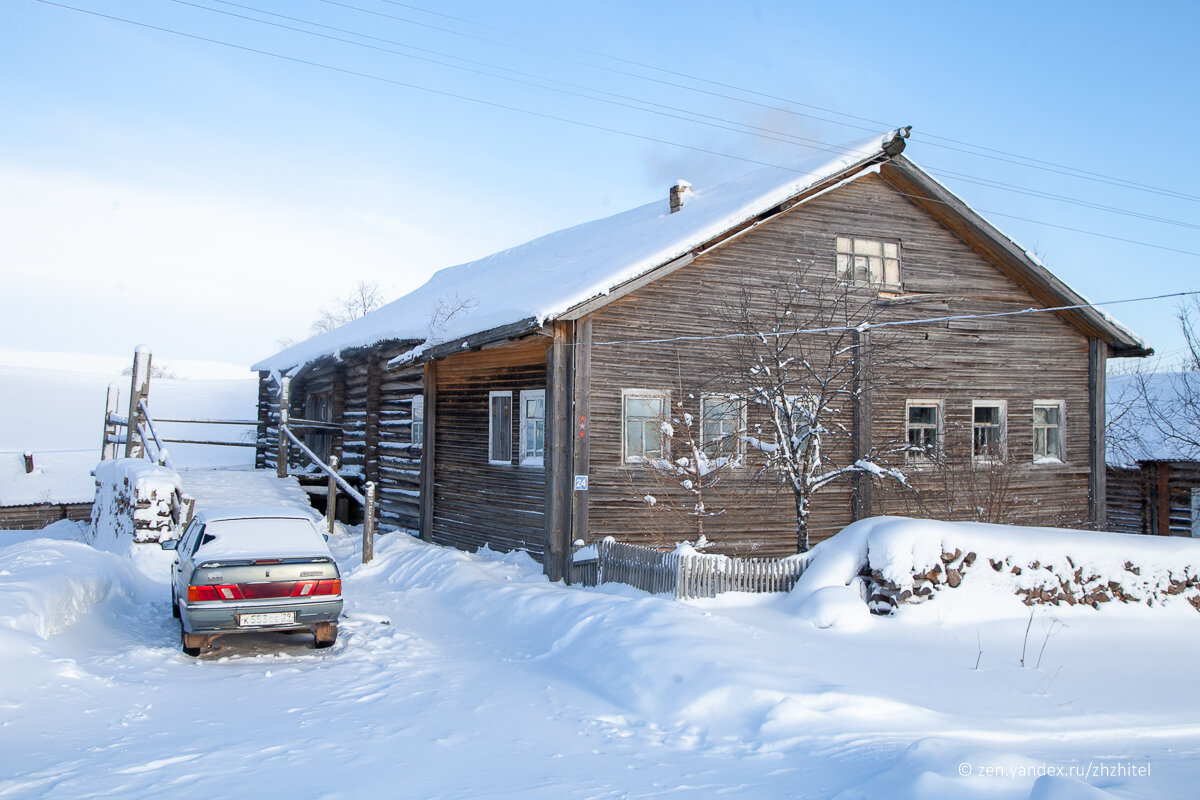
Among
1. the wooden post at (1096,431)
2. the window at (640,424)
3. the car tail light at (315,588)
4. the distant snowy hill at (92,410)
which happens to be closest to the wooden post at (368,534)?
the window at (640,424)

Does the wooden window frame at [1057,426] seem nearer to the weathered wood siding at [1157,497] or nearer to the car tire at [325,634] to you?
the weathered wood siding at [1157,497]

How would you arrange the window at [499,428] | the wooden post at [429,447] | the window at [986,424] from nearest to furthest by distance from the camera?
the window at [499,428] < the window at [986,424] < the wooden post at [429,447]

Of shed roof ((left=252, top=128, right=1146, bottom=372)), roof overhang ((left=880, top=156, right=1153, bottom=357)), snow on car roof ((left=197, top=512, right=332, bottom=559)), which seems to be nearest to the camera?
snow on car roof ((left=197, top=512, right=332, bottom=559))

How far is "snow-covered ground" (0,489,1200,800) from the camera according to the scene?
19.0ft

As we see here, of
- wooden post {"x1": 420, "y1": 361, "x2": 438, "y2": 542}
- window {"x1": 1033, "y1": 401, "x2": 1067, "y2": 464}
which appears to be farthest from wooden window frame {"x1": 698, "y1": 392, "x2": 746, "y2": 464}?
window {"x1": 1033, "y1": 401, "x2": 1067, "y2": 464}

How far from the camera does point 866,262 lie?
17.0 metres

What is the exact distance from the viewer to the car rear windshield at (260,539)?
9.66m

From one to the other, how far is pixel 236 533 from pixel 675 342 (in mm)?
7985

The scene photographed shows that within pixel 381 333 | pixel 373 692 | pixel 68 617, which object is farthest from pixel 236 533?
pixel 381 333

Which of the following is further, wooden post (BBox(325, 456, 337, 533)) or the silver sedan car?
wooden post (BBox(325, 456, 337, 533))

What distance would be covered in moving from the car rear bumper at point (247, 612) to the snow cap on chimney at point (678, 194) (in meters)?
12.2

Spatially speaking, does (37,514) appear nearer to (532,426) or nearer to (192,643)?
(532,426)

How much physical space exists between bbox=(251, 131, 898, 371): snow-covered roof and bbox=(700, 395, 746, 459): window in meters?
2.85

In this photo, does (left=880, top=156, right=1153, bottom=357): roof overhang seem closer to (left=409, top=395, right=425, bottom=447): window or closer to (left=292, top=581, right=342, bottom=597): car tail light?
(left=409, top=395, right=425, bottom=447): window
